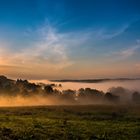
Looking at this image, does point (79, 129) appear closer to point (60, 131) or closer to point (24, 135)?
point (60, 131)

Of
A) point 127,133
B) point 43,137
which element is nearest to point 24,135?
point 43,137

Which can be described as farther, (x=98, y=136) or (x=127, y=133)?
(x=127, y=133)

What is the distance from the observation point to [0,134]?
36.0 meters

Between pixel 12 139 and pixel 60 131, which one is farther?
pixel 60 131

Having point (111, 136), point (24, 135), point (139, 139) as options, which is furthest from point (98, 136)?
point (24, 135)

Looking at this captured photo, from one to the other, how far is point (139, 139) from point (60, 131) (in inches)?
390

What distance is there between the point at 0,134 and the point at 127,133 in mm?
15871

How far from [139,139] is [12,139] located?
47.3 feet

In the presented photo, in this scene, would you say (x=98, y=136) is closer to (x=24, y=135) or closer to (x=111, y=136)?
(x=111, y=136)

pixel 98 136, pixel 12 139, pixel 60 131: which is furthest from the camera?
pixel 60 131

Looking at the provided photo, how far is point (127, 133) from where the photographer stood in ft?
131

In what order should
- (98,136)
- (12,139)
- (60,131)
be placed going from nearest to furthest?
(12,139), (98,136), (60,131)

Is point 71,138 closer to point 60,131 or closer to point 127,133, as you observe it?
point 60,131

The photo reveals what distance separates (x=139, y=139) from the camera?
36.1 meters
